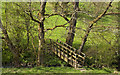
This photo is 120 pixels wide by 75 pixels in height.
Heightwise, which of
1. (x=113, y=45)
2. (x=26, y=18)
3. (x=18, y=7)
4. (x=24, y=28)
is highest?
(x=18, y=7)

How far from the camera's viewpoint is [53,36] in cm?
1848

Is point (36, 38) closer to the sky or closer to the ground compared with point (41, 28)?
closer to the ground

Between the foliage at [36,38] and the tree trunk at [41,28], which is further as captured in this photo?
the foliage at [36,38]

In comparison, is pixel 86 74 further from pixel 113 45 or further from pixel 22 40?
pixel 22 40

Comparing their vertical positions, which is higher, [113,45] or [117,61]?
[113,45]

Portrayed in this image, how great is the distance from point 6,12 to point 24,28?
225cm

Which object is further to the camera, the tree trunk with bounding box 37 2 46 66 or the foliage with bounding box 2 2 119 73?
the foliage with bounding box 2 2 119 73

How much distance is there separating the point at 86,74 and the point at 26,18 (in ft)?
26.1

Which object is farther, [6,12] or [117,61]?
[117,61]

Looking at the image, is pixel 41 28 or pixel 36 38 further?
pixel 36 38

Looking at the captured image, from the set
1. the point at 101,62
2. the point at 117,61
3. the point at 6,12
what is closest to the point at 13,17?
the point at 6,12

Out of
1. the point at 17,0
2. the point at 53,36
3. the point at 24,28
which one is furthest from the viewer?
the point at 53,36

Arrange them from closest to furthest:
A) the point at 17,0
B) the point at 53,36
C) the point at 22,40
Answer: the point at 17,0 < the point at 22,40 < the point at 53,36

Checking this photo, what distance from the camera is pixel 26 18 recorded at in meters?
14.0
